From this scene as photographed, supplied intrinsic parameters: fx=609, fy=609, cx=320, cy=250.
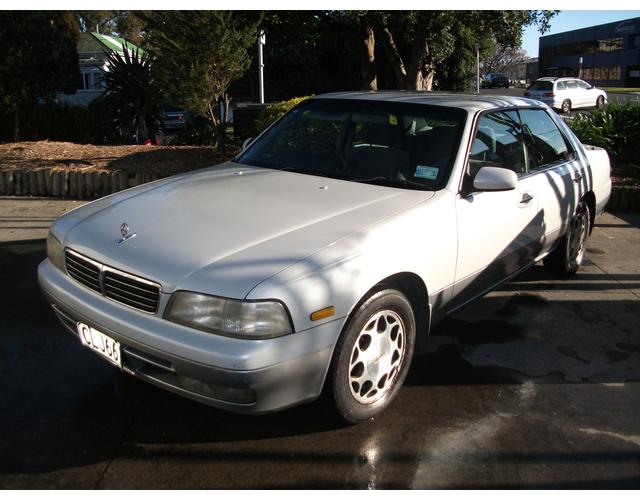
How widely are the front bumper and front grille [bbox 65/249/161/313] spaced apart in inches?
1.7

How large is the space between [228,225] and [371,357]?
100cm

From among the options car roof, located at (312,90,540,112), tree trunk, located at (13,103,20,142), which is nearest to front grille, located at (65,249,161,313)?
car roof, located at (312,90,540,112)

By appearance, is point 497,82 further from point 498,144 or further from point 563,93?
point 498,144

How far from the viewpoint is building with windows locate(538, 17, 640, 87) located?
58.0 metres

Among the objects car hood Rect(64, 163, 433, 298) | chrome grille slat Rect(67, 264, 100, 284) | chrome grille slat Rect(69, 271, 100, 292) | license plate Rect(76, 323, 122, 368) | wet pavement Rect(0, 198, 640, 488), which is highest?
car hood Rect(64, 163, 433, 298)

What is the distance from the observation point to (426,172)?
375cm

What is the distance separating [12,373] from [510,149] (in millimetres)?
3623

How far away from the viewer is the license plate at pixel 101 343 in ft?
9.57

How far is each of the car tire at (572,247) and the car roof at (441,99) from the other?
122 centimetres

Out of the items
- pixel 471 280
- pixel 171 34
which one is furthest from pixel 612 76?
pixel 471 280

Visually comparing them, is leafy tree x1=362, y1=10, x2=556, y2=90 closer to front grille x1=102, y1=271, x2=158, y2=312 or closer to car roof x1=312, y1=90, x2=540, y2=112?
car roof x1=312, y1=90, x2=540, y2=112

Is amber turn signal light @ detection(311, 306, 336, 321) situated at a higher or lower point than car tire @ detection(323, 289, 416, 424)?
higher

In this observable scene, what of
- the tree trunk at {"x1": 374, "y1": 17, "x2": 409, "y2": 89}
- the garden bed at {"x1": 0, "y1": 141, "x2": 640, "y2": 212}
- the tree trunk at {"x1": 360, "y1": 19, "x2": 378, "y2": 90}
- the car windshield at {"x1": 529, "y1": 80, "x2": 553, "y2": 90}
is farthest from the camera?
the car windshield at {"x1": 529, "y1": 80, "x2": 553, "y2": 90}

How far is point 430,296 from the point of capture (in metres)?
3.42
